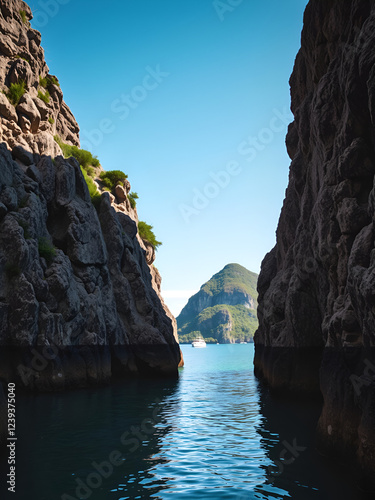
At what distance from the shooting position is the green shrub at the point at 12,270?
23978mm

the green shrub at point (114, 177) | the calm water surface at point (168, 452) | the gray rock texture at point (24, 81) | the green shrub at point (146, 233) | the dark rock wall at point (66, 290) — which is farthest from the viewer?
the green shrub at point (146, 233)

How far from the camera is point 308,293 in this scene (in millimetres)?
23484

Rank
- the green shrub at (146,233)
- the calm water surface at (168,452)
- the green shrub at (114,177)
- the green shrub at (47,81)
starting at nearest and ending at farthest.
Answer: the calm water surface at (168,452) < the green shrub at (47,81) < the green shrub at (114,177) < the green shrub at (146,233)

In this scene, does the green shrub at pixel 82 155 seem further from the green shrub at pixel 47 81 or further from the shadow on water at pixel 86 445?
the shadow on water at pixel 86 445

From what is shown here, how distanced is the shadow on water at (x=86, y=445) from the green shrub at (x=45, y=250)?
912cm

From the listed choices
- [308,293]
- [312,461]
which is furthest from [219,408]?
[312,461]

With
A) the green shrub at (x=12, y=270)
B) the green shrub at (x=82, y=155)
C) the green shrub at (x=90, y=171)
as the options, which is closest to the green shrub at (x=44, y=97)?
the green shrub at (x=82, y=155)

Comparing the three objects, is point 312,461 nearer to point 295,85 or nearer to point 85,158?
point 295,85

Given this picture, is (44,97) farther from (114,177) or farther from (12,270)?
(12,270)

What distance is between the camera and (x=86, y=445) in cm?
1384

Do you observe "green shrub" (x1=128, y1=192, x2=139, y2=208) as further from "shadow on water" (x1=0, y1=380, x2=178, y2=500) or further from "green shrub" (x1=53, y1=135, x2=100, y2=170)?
"shadow on water" (x1=0, y1=380, x2=178, y2=500)

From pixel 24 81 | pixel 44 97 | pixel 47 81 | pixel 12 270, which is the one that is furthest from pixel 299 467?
pixel 47 81

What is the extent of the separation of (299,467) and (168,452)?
4195mm

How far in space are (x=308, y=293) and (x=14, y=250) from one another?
17.1 meters
